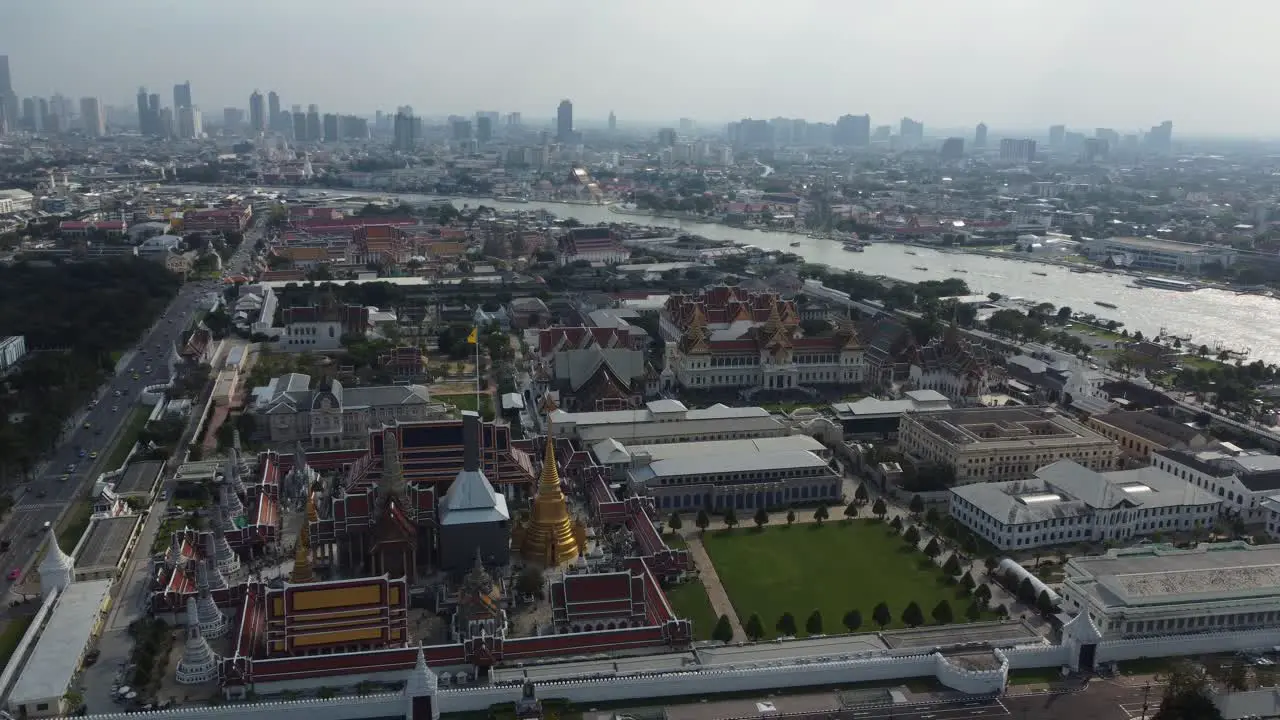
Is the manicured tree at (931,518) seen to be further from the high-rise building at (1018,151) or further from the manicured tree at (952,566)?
the high-rise building at (1018,151)

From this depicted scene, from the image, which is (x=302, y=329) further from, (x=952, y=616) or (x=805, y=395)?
(x=952, y=616)

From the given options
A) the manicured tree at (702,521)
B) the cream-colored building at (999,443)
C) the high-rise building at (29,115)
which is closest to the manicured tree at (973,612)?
the manicured tree at (702,521)

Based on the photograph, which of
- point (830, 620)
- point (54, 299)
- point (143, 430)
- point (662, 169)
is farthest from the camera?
point (662, 169)

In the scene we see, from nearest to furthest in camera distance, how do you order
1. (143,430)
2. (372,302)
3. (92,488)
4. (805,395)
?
(92,488) < (143,430) < (805,395) < (372,302)

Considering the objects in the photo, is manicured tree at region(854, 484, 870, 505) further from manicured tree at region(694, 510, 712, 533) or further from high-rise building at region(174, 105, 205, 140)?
high-rise building at region(174, 105, 205, 140)

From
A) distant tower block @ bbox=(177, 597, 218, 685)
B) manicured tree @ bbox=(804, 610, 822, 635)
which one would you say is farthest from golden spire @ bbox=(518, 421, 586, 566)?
distant tower block @ bbox=(177, 597, 218, 685)

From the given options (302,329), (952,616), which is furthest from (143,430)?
(952,616)
